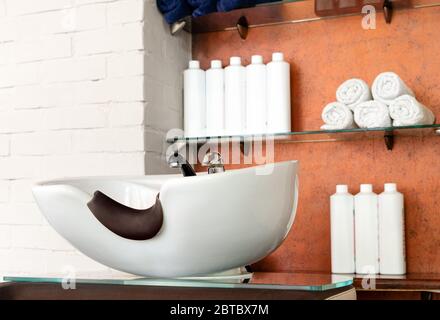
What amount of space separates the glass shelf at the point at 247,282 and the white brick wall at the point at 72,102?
73 centimetres

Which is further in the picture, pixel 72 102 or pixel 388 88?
pixel 72 102

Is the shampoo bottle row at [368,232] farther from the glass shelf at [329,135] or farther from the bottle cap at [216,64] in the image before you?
the bottle cap at [216,64]

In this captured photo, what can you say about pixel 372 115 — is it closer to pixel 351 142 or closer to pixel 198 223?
pixel 351 142

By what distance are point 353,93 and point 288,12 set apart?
392 millimetres

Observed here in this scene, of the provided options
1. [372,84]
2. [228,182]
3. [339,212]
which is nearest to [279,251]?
[339,212]

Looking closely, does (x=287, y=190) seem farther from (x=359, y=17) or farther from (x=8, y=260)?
(x=8, y=260)

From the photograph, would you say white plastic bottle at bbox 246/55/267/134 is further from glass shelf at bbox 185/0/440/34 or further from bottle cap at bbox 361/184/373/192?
bottle cap at bbox 361/184/373/192

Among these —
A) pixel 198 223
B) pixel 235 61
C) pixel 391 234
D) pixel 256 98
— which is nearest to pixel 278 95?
pixel 256 98

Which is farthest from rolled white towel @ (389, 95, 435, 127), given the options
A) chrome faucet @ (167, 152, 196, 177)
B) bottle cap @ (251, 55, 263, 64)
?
chrome faucet @ (167, 152, 196, 177)

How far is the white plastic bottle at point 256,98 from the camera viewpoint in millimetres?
2039

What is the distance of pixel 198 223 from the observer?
1158 millimetres

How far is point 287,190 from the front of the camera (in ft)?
4.04

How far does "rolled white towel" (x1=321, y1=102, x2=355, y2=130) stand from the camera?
6.10ft

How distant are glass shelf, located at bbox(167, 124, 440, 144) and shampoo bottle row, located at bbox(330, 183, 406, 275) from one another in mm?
161
